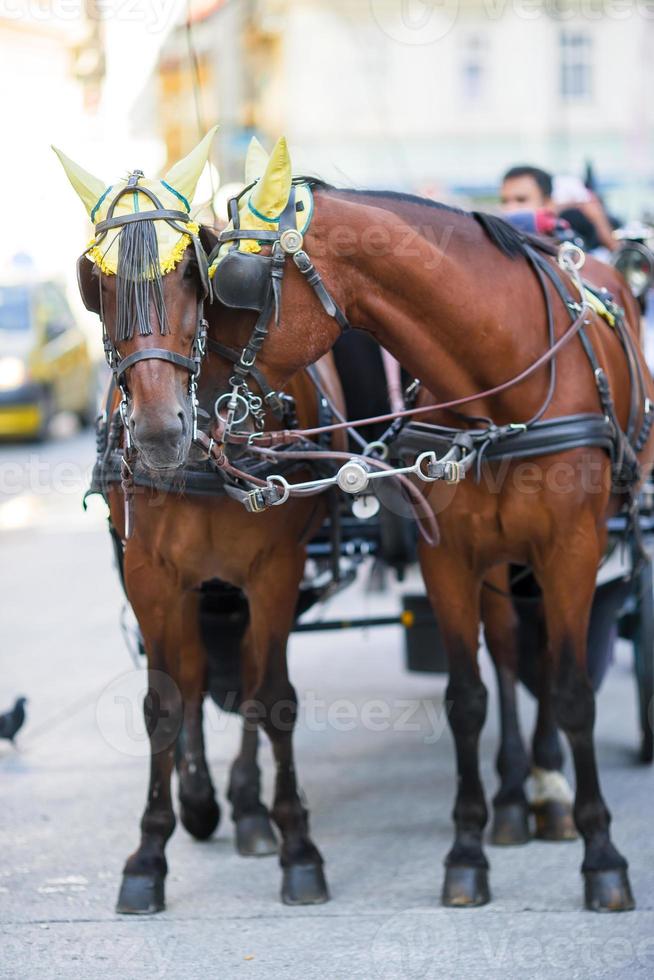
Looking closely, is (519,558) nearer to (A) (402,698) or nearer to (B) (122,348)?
(B) (122,348)

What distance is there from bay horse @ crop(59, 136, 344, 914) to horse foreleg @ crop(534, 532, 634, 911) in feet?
2.69

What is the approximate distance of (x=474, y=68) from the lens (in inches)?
1265

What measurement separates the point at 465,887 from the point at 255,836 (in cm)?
92

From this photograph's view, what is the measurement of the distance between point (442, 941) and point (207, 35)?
114 ft

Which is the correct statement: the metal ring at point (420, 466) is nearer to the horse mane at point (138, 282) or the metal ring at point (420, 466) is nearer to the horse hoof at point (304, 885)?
the horse mane at point (138, 282)

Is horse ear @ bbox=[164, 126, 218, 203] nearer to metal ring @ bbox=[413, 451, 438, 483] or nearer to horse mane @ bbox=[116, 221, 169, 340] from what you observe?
horse mane @ bbox=[116, 221, 169, 340]

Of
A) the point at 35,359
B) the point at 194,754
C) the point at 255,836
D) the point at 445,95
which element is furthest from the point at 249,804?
the point at 445,95

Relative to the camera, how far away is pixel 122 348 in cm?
348

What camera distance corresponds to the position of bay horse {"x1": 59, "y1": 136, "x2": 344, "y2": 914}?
343 centimetres

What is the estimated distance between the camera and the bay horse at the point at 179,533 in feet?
11.3

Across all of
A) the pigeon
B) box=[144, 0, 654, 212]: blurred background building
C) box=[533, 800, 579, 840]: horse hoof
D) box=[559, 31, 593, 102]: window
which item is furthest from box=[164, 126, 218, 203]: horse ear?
box=[559, 31, 593, 102]: window

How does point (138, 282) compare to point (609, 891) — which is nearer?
point (138, 282)

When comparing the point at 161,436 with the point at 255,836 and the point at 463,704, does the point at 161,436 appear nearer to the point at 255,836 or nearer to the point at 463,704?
the point at 463,704

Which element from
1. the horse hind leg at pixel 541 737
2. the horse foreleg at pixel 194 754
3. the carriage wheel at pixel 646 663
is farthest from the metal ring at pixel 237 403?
the carriage wheel at pixel 646 663
